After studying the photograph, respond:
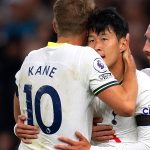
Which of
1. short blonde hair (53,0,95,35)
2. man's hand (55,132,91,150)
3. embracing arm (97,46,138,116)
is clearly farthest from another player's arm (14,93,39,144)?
short blonde hair (53,0,95,35)

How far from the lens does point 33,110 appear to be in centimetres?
457

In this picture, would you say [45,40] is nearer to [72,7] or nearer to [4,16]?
[4,16]

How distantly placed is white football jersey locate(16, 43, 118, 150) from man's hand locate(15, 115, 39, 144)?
35mm

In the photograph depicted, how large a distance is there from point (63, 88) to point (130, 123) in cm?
54

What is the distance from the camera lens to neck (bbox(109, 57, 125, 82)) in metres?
4.76

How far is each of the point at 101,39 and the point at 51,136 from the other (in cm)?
71

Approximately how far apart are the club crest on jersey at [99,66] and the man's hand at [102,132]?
441 mm

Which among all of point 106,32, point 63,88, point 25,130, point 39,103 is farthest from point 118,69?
point 25,130

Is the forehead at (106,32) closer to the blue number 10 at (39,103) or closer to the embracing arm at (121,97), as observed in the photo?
the embracing arm at (121,97)

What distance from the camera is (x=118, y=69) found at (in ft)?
15.6

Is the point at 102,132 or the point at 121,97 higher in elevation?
the point at 121,97

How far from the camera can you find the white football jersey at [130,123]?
459cm

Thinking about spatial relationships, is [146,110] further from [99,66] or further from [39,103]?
[39,103]

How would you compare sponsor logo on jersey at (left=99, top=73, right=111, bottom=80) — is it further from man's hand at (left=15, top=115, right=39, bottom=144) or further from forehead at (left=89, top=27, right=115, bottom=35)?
man's hand at (left=15, top=115, right=39, bottom=144)
